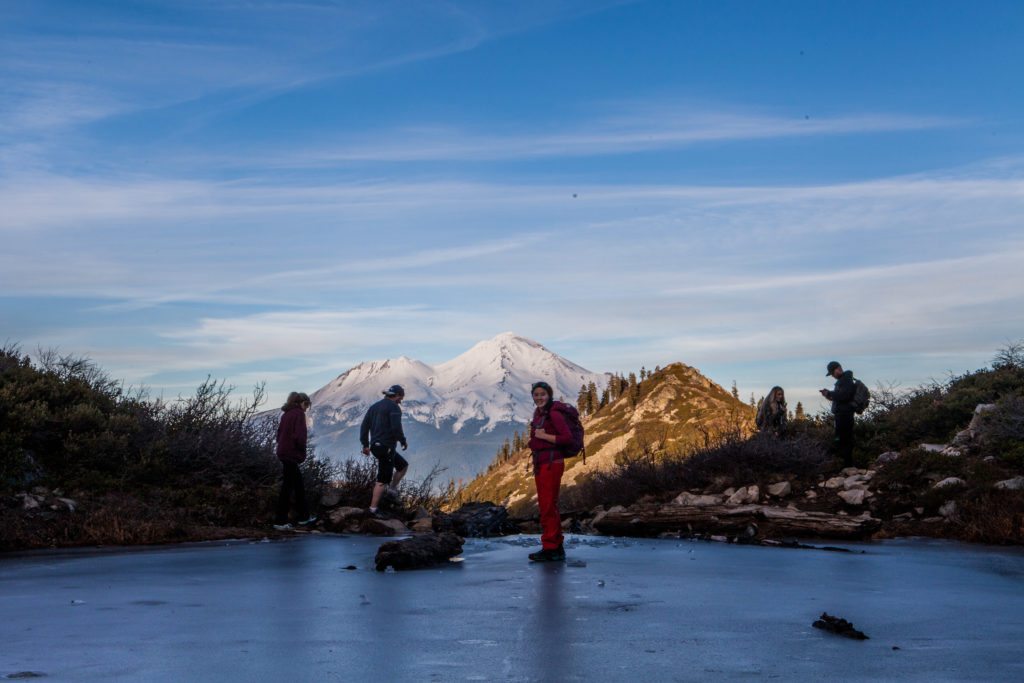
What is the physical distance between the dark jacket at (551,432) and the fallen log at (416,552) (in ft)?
5.39

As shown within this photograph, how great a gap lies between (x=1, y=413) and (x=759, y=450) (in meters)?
13.8

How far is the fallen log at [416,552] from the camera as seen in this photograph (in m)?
11.7

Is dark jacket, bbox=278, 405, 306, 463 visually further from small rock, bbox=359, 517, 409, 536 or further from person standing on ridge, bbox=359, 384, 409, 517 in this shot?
small rock, bbox=359, 517, 409, 536

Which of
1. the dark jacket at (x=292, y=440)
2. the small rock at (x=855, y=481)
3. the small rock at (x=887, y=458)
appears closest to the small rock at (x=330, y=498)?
the dark jacket at (x=292, y=440)

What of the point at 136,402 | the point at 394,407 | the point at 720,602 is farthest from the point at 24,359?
the point at 720,602

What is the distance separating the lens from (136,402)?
2081 centimetres

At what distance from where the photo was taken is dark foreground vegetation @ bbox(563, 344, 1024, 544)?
16.3 m

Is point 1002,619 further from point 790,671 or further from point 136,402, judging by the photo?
point 136,402

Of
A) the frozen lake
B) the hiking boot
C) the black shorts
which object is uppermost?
the black shorts

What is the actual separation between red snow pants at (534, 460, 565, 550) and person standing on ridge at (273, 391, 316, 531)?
5493mm

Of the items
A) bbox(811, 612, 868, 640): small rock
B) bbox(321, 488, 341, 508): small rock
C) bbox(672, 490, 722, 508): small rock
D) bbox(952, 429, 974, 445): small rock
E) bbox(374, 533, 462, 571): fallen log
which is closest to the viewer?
bbox(811, 612, 868, 640): small rock

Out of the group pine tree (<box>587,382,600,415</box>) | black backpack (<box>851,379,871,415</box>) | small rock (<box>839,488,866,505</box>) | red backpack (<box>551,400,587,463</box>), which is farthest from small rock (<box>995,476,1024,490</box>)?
pine tree (<box>587,382,600,415</box>)

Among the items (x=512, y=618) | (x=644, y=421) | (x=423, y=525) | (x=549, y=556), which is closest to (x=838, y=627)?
(x=512, y=618)

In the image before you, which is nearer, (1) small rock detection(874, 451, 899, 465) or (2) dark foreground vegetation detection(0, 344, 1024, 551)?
(2) dark foreground vegetation detection(0, 344, 1024, 551)
